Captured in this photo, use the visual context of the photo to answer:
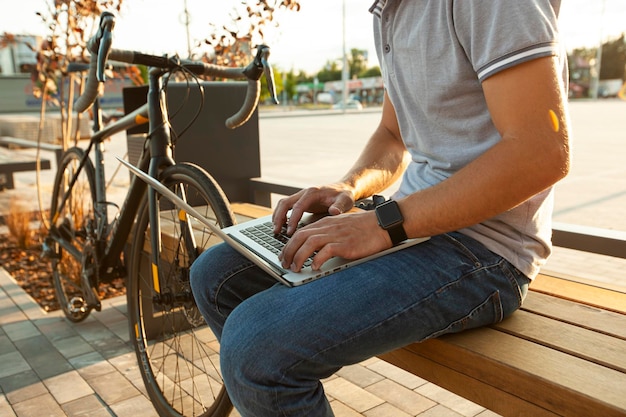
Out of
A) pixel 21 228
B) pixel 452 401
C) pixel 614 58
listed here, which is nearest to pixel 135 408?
pixel 452 401

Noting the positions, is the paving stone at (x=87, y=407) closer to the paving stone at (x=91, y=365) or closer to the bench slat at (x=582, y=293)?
the paving stone at (x=91, y=365)

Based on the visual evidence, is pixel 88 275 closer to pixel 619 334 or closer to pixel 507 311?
pixel 507 311

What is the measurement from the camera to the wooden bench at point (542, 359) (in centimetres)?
115

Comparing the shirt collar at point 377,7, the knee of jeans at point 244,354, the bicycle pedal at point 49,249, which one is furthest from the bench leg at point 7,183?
the knee of jeans at point 244,354

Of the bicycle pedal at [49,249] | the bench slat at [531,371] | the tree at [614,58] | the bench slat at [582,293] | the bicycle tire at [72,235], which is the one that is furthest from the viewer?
the tree at [614,58]

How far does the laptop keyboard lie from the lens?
1.50 metres

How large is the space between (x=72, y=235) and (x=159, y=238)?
1.33 m

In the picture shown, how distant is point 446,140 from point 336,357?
1.89 ft

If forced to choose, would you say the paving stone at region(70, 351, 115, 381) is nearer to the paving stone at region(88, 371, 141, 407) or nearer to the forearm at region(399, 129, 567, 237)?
the paving stone at region(88, 371, 141, 407)

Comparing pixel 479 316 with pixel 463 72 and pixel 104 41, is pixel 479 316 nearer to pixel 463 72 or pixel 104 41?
pixel 463 72

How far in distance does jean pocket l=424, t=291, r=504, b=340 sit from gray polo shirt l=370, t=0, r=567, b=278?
0.33 ft

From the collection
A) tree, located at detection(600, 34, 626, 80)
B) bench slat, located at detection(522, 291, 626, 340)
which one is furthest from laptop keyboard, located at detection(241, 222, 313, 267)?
tree, located at detection(600, 34, 626, 80)

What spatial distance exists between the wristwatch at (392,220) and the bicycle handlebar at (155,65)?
98 cm

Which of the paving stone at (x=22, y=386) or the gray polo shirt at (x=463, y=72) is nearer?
the gray polo shirt at (x=463, y=72)
